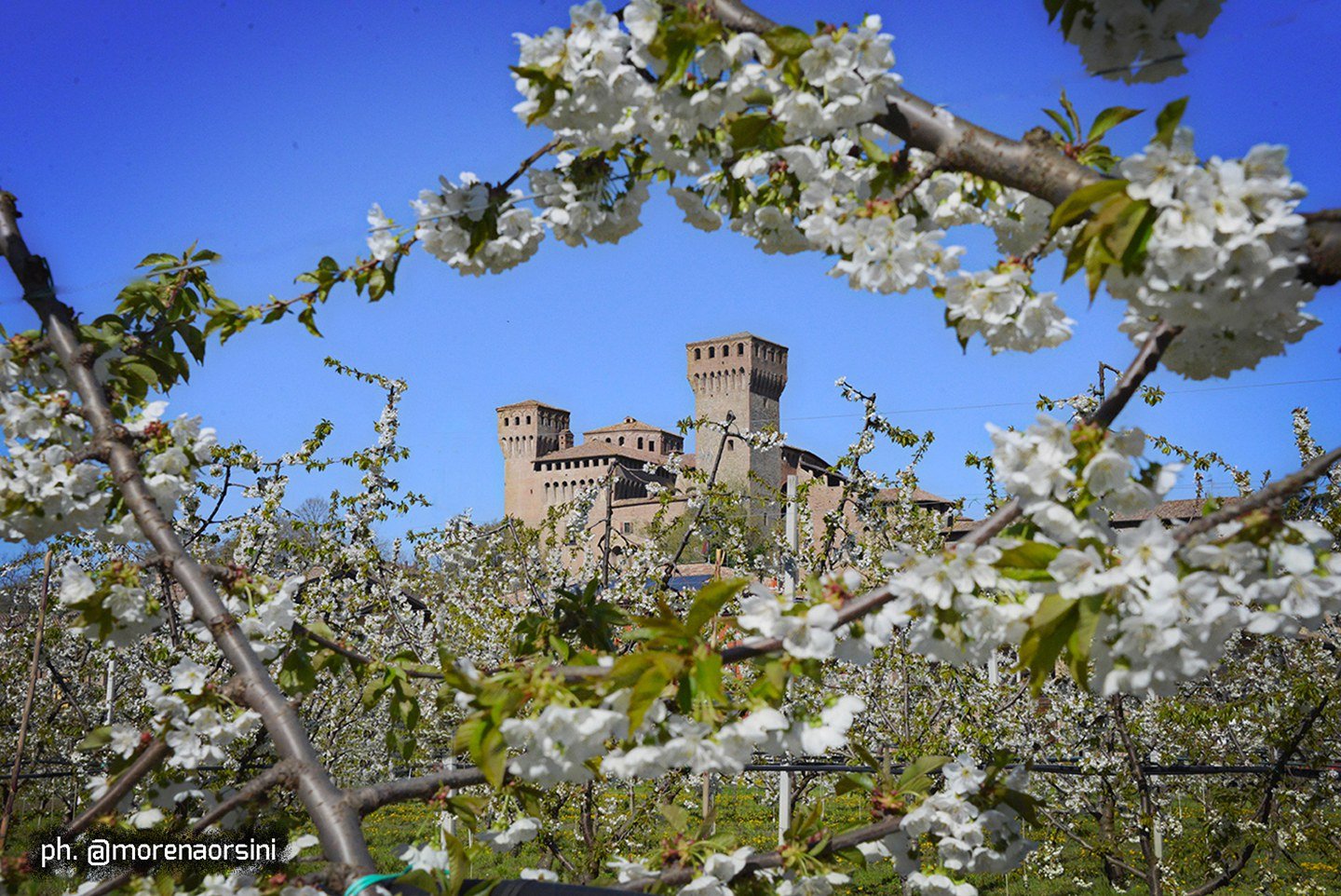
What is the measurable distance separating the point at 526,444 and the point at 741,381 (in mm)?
14903

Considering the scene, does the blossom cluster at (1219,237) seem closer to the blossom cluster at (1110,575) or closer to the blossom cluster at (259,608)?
the blossom cluster at (1110,575)

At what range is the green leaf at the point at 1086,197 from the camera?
3.60 feet

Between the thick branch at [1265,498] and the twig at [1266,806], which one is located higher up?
the thick branch at [1265,498]

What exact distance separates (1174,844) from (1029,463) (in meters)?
7.54

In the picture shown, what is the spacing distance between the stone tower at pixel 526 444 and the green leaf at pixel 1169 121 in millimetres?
61334

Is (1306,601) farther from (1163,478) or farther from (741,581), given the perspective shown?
(741,581)

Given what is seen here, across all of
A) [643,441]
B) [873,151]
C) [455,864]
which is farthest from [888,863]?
[643,441]

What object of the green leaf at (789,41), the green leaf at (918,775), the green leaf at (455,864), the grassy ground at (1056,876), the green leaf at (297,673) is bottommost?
the grassy ground at (1056,876)

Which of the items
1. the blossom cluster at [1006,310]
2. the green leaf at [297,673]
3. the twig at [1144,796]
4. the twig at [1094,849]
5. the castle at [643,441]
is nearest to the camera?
the blossom cluster at [1006,310]

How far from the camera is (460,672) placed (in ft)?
4.52

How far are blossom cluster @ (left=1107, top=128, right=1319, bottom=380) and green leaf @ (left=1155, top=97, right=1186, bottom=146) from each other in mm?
12

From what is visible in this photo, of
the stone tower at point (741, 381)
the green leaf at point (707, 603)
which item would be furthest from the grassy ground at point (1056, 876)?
the stone tower at point (741, 381)

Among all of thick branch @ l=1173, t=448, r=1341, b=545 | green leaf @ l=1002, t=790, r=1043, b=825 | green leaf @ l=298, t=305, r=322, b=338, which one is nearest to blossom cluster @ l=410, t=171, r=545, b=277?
green leaf @ l=298, t=305, r=322, b=338

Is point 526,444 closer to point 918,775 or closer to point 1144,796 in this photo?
point 1144,796
